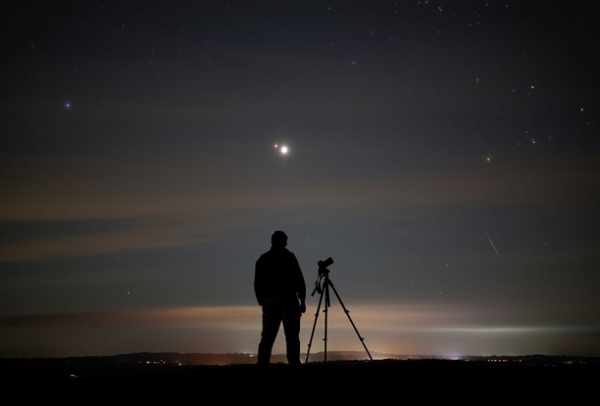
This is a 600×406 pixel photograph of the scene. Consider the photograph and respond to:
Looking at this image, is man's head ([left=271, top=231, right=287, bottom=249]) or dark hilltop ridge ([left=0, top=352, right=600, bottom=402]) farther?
man's head ([left=271, top=231, right=287, bottom=249])

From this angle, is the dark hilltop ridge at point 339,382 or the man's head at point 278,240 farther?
the man's head at point 278,240

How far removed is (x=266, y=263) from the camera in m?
10.1

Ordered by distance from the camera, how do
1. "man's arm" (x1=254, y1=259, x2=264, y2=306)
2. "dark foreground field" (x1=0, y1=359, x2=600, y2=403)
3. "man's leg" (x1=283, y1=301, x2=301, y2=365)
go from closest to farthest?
"dark foreground field" (x1=0, y1=359, x2=600, y2=403)
"man's leg" (x1=283, y1=301, x2=301, y2=365)
"man's arm" (x1=254, y1=259, x2=264, y2=306)

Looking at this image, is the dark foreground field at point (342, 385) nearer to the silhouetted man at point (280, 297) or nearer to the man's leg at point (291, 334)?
the man's leg at point (291, 334)

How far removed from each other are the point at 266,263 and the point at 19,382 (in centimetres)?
494

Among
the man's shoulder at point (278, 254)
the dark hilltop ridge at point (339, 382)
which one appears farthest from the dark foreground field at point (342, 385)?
the man's shoulder at point (278, 254)

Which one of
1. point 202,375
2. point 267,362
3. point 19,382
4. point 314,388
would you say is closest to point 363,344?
point 267,362

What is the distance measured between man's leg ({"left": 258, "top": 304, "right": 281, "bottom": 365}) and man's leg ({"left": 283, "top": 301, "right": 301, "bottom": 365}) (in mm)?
153

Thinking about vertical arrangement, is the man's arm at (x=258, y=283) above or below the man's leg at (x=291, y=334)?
above

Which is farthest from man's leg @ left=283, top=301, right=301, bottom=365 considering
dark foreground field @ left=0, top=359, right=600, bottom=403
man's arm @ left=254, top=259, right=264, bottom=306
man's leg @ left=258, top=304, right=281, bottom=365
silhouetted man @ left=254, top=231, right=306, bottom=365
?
man's arm @ left=254, top=259, right=264, bottom=306

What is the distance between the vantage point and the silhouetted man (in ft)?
32.1

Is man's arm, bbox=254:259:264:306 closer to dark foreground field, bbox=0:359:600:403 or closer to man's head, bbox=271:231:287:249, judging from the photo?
man's head, bbox=271:231:287:249

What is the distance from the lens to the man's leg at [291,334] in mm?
9750

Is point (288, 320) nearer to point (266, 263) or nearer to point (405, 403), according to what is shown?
point (266, 263)
